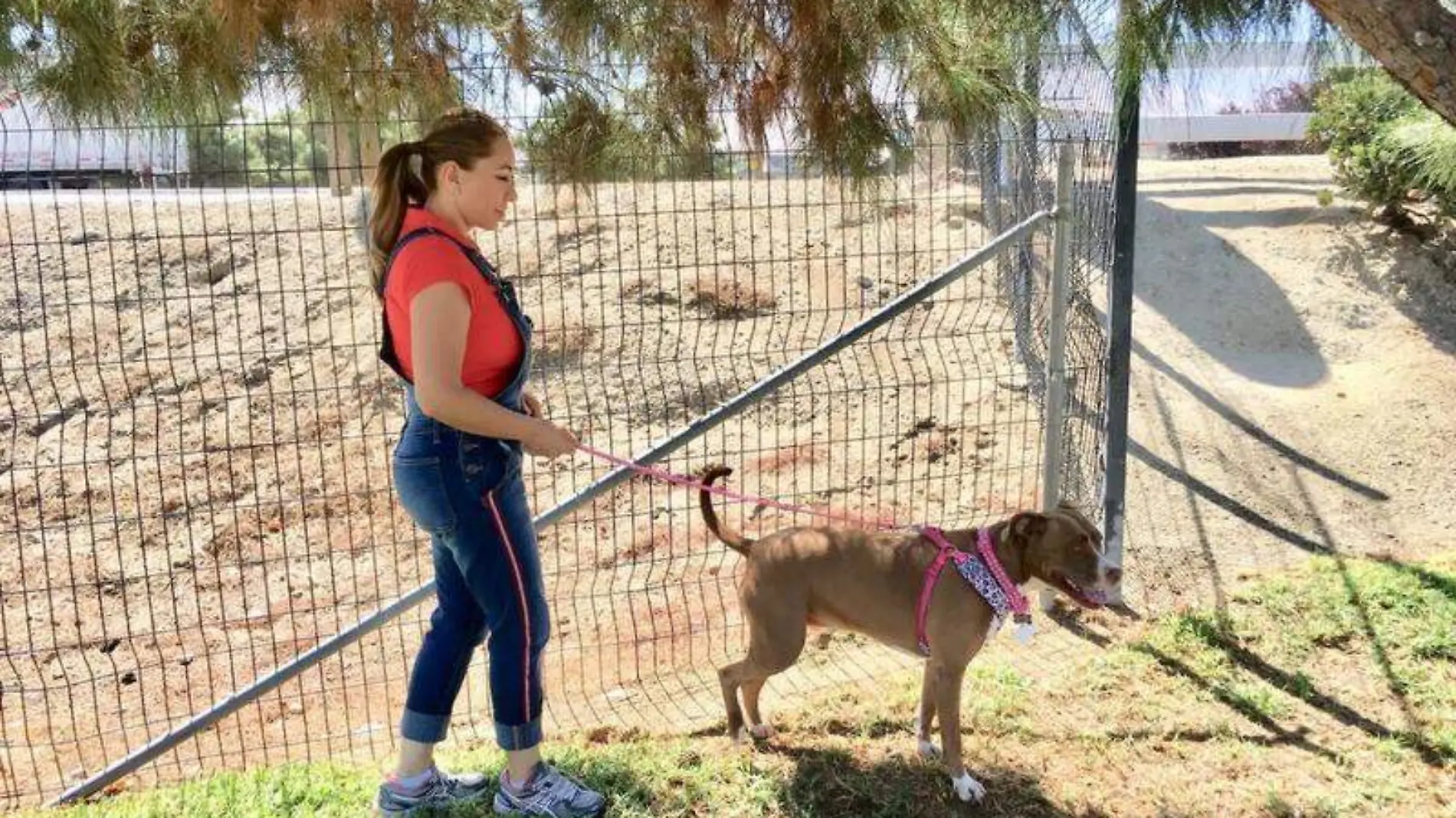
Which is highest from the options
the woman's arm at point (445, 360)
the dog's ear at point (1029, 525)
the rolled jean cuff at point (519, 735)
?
the woman's arm at point (445, 360)

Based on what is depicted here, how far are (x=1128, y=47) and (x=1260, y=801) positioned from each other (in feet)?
8.07

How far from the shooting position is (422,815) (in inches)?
143

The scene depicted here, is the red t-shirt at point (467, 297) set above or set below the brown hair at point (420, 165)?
below

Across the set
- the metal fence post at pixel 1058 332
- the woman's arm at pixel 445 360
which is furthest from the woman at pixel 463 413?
the metal fence post at pixel 1058 332

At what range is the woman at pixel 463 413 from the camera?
2.96m

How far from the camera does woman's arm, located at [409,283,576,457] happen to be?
291cm

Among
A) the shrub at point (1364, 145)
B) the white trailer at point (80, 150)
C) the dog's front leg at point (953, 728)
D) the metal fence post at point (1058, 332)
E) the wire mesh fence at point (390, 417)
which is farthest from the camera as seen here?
the shrub at point (1364, 145)

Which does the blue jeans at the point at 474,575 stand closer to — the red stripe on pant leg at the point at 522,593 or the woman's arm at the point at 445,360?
the red stripe on pant leg at the point at 522,593

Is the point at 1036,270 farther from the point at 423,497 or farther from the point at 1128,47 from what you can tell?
the point at 423,497

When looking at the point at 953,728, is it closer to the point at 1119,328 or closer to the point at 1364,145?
the point at 1119,328

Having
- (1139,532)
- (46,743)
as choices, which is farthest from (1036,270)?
(46,743)

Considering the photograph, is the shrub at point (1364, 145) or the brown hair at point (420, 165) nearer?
the brown hair at point (420, 165)

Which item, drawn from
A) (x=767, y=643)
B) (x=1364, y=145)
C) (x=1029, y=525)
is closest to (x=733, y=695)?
(x=767, y=643)

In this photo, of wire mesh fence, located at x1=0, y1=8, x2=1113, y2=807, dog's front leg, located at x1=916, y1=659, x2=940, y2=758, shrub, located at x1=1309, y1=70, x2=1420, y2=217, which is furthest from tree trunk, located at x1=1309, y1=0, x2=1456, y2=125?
shrub, located at x1=1309, y1=70, x2=1420, y2=217
